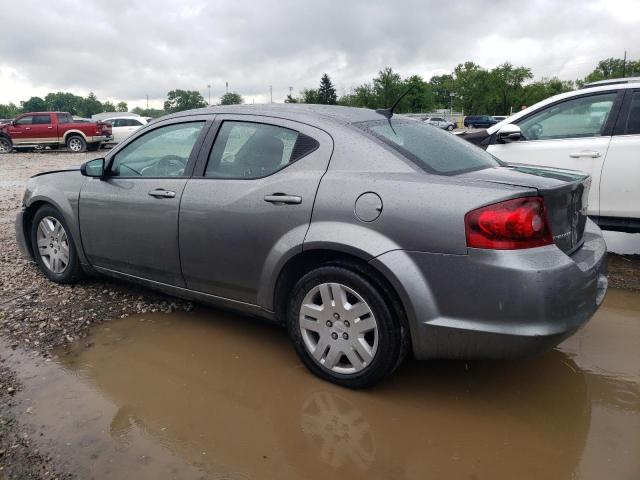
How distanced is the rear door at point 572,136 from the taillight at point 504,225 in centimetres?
294

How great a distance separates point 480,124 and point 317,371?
54548mm

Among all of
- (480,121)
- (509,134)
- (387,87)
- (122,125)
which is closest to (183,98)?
(387,87)

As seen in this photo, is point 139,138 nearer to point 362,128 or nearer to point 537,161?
point 362,128

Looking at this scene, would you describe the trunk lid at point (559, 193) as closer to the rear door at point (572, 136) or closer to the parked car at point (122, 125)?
the rear door at point (572, 136)

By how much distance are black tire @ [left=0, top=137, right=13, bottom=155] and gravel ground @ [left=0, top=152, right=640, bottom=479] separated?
69.4ft

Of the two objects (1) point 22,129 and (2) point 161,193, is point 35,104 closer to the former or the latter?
(1) point 22,129

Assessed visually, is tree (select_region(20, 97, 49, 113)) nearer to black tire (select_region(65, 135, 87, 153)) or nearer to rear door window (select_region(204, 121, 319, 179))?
black tire (select_region(65, 135, 87, 153))

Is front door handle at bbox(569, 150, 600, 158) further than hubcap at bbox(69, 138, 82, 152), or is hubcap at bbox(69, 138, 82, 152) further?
hubcap at bbox(69, 138, 82, 152)

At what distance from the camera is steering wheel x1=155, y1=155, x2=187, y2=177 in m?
3.76

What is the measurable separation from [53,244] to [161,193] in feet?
5.17

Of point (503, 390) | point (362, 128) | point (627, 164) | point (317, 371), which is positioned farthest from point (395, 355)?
point (627, 164)

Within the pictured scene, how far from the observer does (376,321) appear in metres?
2.84

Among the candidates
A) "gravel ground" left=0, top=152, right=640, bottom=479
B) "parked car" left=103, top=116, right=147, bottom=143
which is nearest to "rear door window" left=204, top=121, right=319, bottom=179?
"gravel ground" left=0, top=152, right=640, bottom=479

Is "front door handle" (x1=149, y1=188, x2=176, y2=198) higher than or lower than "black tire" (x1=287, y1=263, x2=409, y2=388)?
higher
